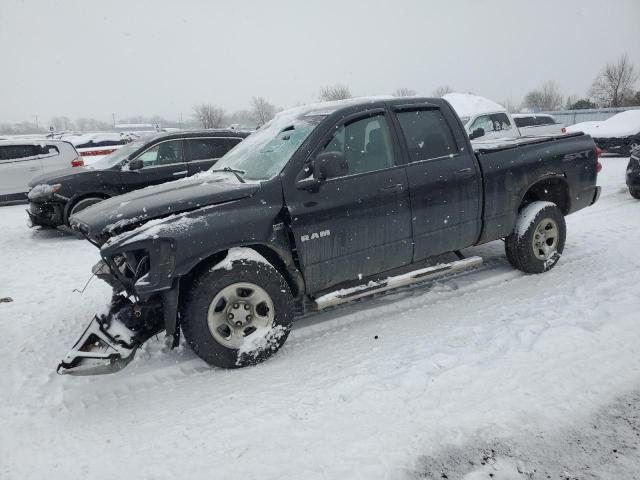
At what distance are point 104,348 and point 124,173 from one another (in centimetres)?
564

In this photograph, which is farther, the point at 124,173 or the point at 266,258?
the point at 124,173

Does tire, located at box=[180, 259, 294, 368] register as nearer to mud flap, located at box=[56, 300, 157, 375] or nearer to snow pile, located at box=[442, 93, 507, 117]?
mud flap, located at box=[56, 300, 157, 375]

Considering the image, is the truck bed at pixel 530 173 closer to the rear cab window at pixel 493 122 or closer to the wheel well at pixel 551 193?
the wheel well at pixel 551 193

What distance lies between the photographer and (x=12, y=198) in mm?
11500

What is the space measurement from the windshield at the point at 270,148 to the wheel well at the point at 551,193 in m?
2.78

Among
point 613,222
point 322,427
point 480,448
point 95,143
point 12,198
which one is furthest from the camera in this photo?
point 95,143

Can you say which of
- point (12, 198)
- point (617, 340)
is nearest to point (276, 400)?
point (617, 340)

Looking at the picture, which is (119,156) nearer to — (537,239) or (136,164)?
(136,164)

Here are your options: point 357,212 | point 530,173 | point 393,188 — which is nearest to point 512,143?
point 530,173

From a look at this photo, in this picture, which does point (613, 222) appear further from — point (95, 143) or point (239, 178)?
point (95, 143)

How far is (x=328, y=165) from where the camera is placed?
11.5ft

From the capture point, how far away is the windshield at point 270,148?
12.5 feet

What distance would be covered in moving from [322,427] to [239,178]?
2.18m

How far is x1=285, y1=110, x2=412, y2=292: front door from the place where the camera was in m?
3.66
